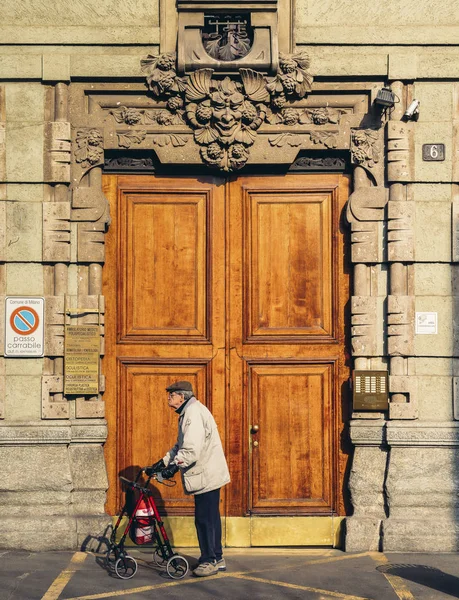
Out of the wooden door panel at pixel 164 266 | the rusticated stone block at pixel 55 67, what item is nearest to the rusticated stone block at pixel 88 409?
the wooden door panel at pixel 164 266

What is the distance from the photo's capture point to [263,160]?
10977mm

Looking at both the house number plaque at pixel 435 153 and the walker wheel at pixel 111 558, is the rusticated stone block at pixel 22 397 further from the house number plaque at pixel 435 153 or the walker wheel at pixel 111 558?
the house number plaque at pixel 435 153

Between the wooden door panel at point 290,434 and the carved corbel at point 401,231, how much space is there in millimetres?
1413

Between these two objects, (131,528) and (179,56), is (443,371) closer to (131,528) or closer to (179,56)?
(131,528)

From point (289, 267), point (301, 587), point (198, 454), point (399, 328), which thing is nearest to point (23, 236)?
point (289, 267)

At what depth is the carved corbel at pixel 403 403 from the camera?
10.7 metres

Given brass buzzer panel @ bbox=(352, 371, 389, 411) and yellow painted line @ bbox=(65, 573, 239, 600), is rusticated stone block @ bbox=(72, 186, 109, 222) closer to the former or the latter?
brass buzzer panel @ bbox=(352, 371, 389, 411)

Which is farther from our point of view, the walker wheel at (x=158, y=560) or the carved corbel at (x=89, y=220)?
the carved corbel at (x=89, y=220)

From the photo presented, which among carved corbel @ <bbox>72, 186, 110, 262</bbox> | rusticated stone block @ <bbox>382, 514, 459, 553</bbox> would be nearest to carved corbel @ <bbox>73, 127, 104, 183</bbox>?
carved corbel @ <bbox>72, 186, 110, 262</bbox>

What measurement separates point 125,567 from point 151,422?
1.94 metres

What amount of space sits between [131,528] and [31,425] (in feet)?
6.07

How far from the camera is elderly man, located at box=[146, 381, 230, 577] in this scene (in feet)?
31.2

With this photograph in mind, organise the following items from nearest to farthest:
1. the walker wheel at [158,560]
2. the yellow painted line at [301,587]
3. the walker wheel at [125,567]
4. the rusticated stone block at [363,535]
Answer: the yellow painted line at [301,587], the walker wheel at [125,567], the walker wheel at [158,560], the rusticated stone block at [363,535]

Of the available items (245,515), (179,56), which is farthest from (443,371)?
(179,56)
